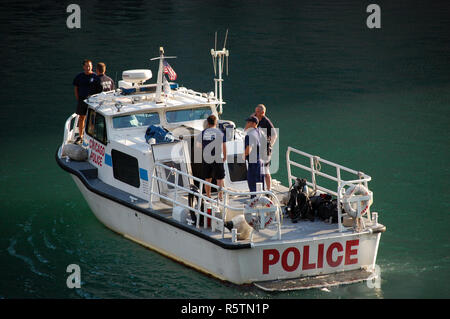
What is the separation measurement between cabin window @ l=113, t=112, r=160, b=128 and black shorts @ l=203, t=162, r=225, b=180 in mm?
2054

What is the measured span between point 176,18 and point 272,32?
6585 mm

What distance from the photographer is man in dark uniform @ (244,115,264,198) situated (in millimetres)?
12141

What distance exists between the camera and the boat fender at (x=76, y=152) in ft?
47.6

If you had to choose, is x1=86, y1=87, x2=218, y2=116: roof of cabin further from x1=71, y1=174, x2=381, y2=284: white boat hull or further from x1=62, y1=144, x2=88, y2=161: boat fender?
x1=71, y1=174, x2=381, y2=284: white boat hull

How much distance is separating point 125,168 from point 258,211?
3.28 metres

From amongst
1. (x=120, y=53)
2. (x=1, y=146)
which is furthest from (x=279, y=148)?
(x=120, y=53)

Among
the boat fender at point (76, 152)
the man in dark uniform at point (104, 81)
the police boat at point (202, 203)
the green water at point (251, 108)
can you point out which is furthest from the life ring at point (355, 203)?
the man in dark uniform at point (104, 81)

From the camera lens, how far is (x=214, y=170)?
40.5 feet

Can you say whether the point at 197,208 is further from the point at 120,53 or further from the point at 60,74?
the point at 120,53

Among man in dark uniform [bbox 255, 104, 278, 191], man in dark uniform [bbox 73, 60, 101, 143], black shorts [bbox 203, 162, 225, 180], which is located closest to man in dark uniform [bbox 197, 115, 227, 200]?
black shorts [bbox 203, 162, 225, 180]

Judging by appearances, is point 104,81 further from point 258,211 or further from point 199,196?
point 258,211

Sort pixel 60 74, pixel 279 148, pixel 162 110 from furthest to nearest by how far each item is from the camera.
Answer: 1. pixel 60 74
2. pixel 279 148
3. pixel 162 110

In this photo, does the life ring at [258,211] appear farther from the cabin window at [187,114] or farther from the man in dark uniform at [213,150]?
the cabin window at [187,114]

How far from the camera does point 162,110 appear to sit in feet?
45.6
